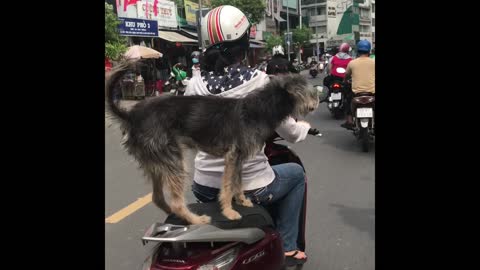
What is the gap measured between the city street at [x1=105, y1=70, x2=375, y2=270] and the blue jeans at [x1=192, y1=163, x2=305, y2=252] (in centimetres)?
25

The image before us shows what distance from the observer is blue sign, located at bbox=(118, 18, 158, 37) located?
1791cm

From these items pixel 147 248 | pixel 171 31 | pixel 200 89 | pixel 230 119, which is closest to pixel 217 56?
pixel 200 89

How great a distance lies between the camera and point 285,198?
2.78 meters

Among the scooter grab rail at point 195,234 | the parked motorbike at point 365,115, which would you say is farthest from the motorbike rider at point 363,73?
the scooter grab rail at point 195,234

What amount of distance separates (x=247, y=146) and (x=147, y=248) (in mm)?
1949

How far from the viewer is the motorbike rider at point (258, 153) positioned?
2.49 m

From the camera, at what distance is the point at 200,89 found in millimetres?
2551

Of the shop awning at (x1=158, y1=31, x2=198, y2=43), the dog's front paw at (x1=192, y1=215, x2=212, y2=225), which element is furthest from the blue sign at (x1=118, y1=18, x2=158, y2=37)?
the dog's front paw at (x1=192, y1=215, x2=212, y2=225)

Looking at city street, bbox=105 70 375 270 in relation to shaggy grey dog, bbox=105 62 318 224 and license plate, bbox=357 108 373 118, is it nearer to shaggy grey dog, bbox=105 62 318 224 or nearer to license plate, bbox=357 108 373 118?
shaggy grey dog, bbox=105 62 318 224

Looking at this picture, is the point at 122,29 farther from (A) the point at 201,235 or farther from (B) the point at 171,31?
(A) the point at 201,235

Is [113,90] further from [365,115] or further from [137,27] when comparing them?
[137,27]

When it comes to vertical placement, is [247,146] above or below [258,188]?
above

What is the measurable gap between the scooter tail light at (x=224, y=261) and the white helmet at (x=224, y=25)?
1.14 meters

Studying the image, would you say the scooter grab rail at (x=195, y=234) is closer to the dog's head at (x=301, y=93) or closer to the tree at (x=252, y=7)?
the dog's head at (x=301, y=93)
